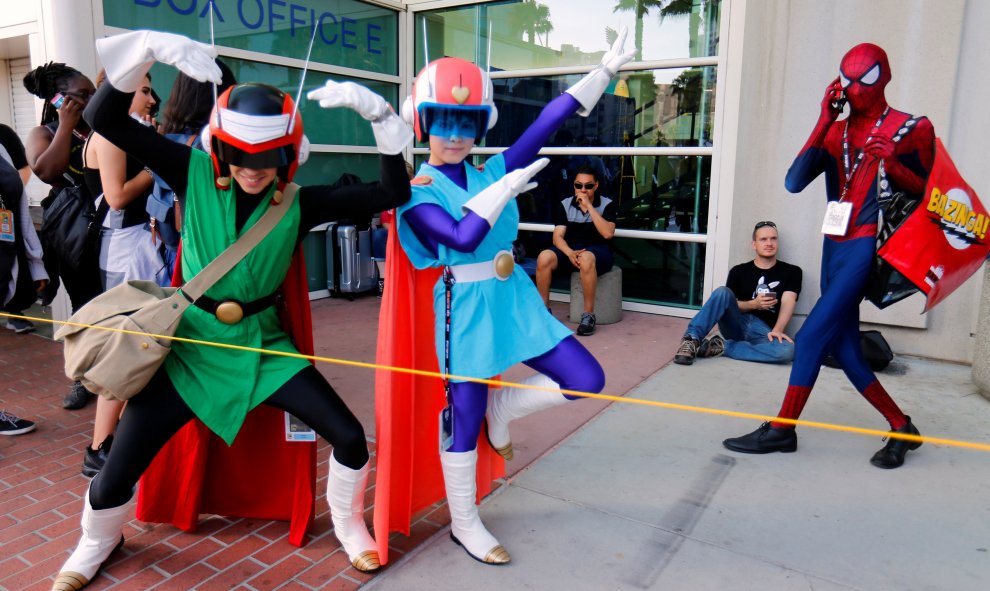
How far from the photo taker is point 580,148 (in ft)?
23.9

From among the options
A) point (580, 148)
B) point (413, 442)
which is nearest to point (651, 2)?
point (580, 148)

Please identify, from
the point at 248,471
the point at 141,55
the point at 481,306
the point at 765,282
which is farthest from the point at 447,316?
the point at 765,282

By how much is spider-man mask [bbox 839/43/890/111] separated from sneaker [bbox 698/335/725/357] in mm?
2405

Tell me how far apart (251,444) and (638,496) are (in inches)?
66.9

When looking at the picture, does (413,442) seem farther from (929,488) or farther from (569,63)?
(569,63)

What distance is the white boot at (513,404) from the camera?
2783 millimetres

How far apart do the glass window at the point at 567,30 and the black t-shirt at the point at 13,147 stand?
14.7ft

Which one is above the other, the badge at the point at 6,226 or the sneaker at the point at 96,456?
the badge at the point at 6,226

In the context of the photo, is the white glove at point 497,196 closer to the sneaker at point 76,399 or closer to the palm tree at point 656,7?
the sneaker at point 76,399

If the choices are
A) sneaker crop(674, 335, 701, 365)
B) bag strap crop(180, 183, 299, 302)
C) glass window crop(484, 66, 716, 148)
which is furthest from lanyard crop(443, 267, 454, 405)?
glass window crop(484, 66, 716, 148)

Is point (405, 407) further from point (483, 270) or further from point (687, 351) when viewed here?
point (687, 351)

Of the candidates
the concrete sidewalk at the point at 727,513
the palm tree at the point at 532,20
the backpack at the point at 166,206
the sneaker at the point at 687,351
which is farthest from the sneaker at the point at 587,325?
the backpack at the point at 166,206

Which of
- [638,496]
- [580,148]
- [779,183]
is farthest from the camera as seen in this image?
[580,148]

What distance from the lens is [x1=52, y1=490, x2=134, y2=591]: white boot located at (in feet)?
8.13
